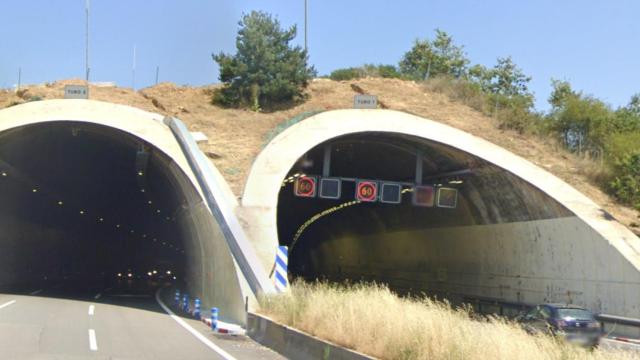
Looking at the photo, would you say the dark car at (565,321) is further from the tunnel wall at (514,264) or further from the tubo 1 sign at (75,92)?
the tubo 1 sign at (75,92)

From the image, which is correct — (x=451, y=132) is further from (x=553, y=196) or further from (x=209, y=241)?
(x=209, y=241)

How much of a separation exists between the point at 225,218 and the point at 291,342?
34.5 feet

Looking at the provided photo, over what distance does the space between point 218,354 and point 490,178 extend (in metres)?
18.7

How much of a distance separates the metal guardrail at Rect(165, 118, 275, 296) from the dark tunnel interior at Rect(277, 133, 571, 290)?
20.4 ft

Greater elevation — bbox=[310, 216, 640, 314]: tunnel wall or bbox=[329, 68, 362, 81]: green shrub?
bbox=[329, 68, 362, 81]: green shrub

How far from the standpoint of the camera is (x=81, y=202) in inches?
2181

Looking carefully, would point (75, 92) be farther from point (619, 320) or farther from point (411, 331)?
point (411, 331)

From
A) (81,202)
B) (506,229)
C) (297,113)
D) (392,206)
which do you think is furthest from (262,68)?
(81,202)

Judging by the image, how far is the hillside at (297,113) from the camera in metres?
32.6

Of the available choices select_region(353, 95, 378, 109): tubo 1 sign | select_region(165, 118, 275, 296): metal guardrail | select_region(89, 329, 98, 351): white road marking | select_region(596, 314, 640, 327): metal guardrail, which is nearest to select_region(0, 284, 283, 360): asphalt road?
select_region(89, 329, 98, 351): white road marking

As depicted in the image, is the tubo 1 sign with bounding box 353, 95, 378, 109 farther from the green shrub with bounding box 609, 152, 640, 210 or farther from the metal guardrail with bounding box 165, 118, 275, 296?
the green shrub with bounding box 609, 152, 640, 210

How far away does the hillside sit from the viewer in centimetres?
3256

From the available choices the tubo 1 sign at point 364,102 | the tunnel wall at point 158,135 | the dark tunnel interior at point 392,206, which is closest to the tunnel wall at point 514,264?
the dark tunnel interior at point 392,206

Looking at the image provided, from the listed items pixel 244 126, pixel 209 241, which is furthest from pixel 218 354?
pixel 244 126
